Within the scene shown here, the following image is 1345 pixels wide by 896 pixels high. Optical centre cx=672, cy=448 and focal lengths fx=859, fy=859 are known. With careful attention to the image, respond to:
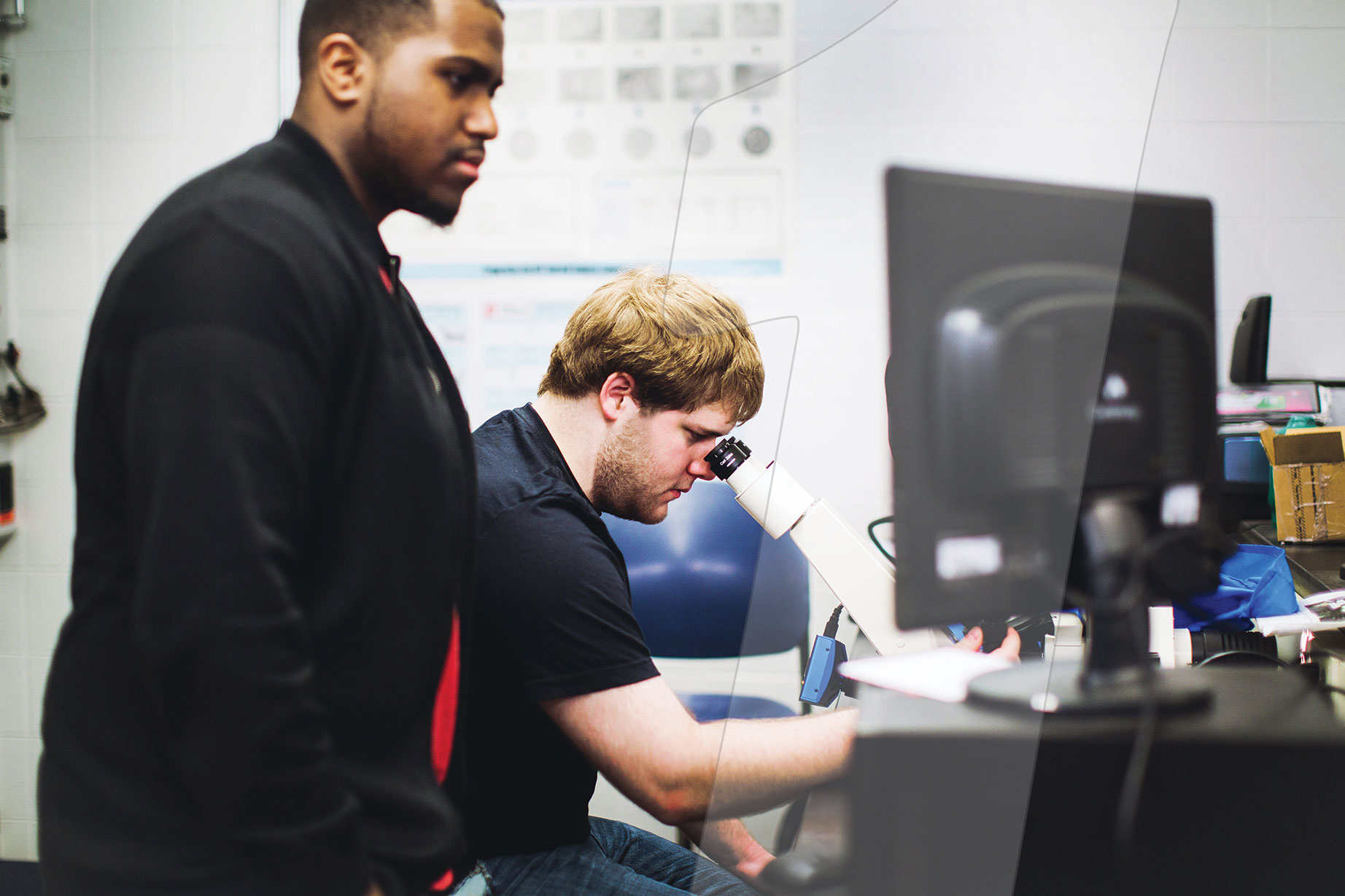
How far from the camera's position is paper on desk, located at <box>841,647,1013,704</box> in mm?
545

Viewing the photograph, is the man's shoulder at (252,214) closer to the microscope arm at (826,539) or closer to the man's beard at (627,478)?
the microscope arm at (826,539)

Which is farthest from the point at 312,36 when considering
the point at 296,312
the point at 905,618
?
the point at 905,618

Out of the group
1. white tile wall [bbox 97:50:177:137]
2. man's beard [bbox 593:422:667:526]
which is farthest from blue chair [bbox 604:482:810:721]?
white tile wall [bbox 97:50:177:137]

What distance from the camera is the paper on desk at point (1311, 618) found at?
0.79 metres

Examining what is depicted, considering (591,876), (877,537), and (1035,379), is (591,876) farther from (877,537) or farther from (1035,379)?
(1035,379)

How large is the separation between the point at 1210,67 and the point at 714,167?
36cm

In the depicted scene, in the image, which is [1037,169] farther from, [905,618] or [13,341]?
[13,341]

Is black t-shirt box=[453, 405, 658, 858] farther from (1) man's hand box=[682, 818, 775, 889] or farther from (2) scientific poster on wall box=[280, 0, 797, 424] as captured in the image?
(2) scientific poster on wall box=[280, 0, 797, 424]

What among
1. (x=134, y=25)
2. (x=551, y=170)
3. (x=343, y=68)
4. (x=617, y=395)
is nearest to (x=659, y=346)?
(x=617, y=395)

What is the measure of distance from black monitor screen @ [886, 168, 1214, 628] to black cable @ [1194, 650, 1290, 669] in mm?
143

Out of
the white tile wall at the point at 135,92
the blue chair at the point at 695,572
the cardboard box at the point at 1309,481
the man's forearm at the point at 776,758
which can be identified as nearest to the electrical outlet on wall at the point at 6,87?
the white tile wall at the point at 135,92

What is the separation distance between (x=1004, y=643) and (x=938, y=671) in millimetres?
49

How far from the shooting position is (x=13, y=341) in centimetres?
221

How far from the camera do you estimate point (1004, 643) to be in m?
0.53
